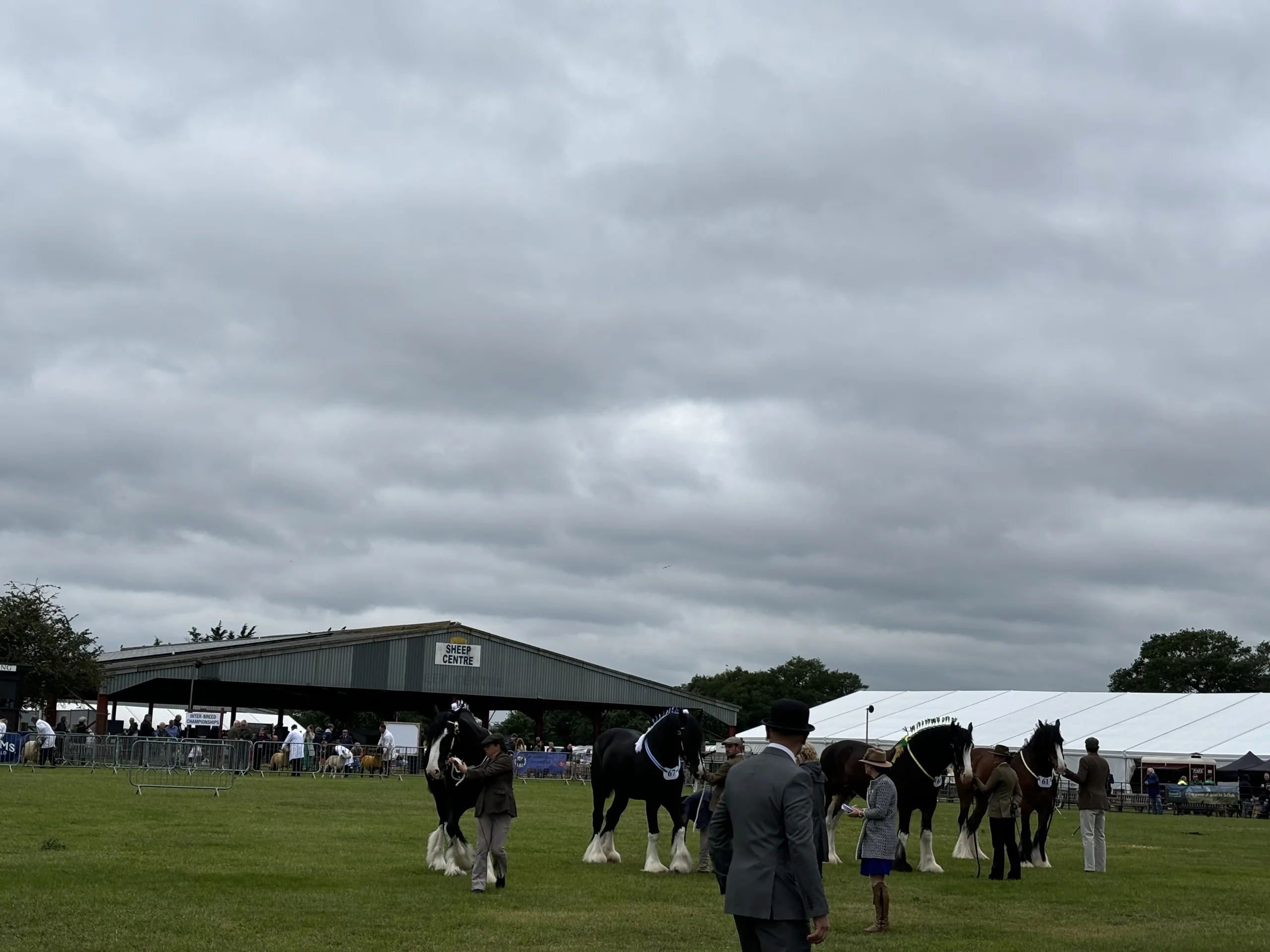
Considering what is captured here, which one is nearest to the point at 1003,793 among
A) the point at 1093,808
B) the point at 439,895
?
the point at 1093,808

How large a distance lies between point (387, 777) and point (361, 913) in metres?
32.6

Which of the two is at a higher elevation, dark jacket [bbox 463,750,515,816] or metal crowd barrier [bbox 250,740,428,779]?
dark jacket [bbox 463,750,515,816]

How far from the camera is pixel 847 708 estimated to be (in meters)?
58.0

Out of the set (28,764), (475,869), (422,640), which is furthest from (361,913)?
(422,640)

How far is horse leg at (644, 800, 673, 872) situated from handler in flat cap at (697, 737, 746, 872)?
Answer: 1.75 feet

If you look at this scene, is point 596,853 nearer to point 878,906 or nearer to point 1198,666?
point 878,906

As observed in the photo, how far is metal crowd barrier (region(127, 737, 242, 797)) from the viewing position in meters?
31.1

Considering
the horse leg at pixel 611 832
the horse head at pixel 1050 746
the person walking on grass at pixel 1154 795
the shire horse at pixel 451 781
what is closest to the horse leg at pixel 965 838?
the horse head at pixel 1050 746

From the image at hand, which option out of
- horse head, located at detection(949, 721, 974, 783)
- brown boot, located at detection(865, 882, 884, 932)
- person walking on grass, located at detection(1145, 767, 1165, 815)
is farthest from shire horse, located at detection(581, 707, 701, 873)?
person walking on grass, located at detection(1145, 767, 1165, 815)

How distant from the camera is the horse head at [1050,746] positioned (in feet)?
63.2

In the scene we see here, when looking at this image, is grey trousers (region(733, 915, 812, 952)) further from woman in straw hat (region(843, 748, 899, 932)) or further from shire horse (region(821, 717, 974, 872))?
shire horse (region(821, 717, 974, 872))

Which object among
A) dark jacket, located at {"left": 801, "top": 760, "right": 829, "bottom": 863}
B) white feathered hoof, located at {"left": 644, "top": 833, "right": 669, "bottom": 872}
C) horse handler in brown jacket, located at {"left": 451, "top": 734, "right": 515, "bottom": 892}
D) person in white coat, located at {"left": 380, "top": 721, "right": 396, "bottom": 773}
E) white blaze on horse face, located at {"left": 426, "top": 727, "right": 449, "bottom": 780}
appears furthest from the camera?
person in white coat, located at {"left": 380, "top": 721, "right": 396, "bottom": 773}

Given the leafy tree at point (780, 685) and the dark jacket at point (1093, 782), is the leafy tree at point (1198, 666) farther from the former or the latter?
the dark jacket at point (1093, 782)

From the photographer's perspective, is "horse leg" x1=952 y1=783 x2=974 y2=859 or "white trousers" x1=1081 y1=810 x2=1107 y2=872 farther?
"horse leg" x1=952 y1=783 x2=974 y2=859
